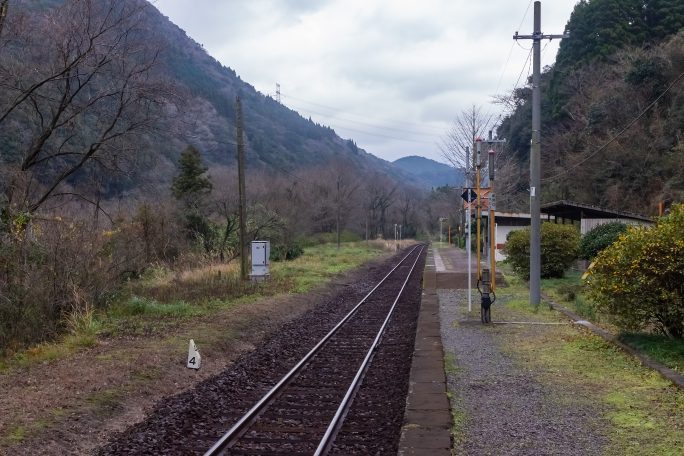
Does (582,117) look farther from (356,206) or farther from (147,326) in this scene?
(356,206)

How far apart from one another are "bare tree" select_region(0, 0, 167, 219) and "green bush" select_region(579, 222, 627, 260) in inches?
612

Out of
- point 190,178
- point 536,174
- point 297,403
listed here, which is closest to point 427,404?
point 297,403

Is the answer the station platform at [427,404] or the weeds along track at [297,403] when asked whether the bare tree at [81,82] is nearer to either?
the weeds along track at [297,403]

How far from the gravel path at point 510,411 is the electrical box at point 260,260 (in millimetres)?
12728

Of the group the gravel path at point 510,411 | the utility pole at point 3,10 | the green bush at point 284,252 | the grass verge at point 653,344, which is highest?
the utility pole at point 3,10

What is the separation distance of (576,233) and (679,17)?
28900mm

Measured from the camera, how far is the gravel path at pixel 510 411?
629 cm

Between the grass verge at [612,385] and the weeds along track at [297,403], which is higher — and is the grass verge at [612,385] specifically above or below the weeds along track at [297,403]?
above

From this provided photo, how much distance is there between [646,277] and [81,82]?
1423 centimetres

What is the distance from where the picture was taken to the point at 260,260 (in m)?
23.8

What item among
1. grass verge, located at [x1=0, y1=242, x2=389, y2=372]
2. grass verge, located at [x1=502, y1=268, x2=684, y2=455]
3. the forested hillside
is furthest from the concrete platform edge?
the forested hillside

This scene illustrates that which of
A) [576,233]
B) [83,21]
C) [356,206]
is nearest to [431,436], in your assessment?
[83,21]

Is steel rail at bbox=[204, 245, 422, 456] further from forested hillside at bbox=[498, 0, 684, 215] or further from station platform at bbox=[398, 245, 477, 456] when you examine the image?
forested hillside at bbox=[498, 0, 684, 215]

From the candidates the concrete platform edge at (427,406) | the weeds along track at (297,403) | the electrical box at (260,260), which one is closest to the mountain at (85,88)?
the electrical box at (260,260)
